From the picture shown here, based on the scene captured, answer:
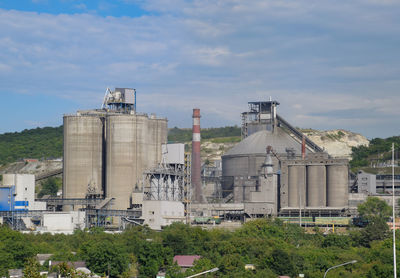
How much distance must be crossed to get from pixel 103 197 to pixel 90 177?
4707 millimetres

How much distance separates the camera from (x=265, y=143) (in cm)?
17188

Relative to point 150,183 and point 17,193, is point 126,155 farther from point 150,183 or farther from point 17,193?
point 17,193

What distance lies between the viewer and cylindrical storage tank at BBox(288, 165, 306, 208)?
15062 cm

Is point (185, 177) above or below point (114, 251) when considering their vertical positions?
above

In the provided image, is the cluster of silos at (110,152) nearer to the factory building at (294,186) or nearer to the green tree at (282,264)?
the factory building at (294,186)

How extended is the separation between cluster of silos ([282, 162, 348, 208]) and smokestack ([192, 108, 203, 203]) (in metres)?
17.9

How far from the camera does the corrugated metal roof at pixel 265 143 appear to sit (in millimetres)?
170750

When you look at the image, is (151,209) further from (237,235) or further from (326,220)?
(326,220)

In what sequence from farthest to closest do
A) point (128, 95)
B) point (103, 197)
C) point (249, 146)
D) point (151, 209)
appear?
point (249, 146) < point (128, 95) < point (103, 197) < point (151, 209)

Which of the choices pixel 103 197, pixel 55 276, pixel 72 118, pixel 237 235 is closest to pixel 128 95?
pixel 72 118

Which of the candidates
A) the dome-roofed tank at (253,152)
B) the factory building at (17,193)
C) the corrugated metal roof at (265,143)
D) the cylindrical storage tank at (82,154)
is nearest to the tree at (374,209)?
the dome-roofed tank at (253,152)

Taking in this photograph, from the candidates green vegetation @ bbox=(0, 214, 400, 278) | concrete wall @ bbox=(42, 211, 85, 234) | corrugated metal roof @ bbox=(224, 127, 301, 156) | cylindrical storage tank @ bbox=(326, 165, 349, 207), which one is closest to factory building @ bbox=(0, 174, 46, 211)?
concrete wall @ bbox=(42, 211, 85, 234)

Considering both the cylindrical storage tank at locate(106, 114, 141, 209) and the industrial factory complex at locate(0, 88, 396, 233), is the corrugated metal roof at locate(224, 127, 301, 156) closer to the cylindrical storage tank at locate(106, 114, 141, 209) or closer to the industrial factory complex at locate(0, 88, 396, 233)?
the industrial factory complex at locate(0, 88, 396, 233)

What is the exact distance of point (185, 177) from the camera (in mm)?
152750
